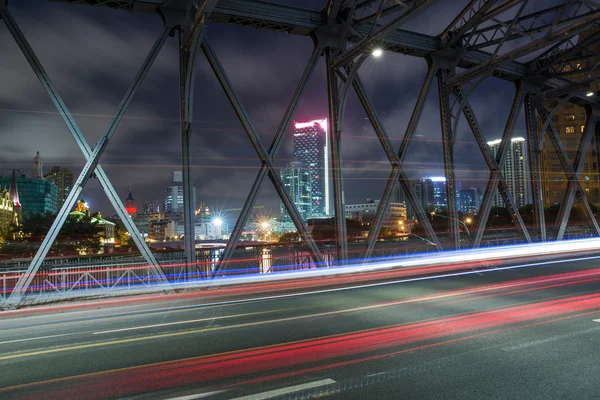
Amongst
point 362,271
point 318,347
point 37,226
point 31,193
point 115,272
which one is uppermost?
point 31,193

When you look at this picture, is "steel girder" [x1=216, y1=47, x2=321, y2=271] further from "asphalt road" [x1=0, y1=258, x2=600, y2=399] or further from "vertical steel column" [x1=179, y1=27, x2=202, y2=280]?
"asphalt road" [x1=0, y1=258, x2=600, y2=399]

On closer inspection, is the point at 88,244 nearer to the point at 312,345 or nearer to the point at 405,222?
the point at 312,345

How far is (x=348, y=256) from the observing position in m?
14.7

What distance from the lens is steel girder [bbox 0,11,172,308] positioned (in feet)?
33.2

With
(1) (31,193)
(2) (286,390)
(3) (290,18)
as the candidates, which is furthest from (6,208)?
(2) (286,390)

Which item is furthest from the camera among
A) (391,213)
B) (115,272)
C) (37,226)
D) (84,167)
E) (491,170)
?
(391,213)

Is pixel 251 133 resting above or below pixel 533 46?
below

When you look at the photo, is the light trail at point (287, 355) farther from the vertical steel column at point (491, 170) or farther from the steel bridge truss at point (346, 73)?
the vertical steel column at point (491, 170)

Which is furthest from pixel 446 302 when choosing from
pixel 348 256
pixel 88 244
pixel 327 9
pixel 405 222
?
pixel 405 222

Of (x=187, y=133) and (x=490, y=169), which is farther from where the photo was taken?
(x=490, y=169)

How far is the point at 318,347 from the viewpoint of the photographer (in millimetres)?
6023

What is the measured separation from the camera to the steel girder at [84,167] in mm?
10125

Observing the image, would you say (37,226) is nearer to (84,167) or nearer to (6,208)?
(84,167)

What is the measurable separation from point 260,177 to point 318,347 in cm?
712
